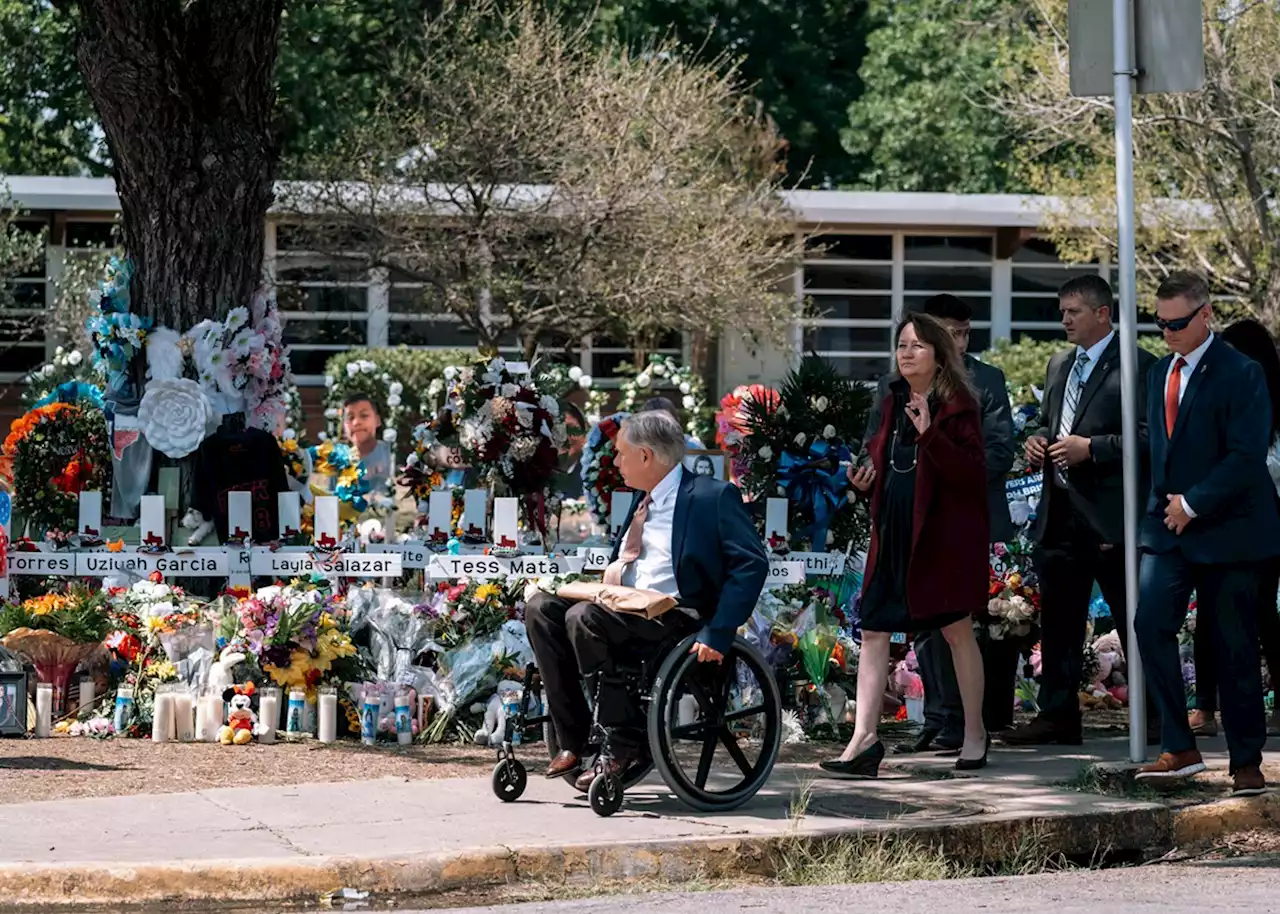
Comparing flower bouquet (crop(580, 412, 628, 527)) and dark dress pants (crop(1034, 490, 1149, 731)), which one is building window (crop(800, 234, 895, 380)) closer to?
flower bouquet (crop(580, 412, 628, 527))

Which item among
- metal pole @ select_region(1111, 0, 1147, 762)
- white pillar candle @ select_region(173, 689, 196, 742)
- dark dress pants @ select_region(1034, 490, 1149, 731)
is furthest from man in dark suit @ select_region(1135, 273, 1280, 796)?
white pillar candle @ select_region(173, 689, 196, 742)

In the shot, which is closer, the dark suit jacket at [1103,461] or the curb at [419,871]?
the curb at [419,871]

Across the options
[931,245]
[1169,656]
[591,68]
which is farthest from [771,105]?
[1169,656]

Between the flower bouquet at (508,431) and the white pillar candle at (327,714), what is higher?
the flower bouquet at (508,431)

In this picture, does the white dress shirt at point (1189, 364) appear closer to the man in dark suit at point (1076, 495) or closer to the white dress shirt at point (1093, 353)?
the man in dark suit at point (1076, 495)

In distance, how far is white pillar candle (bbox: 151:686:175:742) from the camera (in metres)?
8.82

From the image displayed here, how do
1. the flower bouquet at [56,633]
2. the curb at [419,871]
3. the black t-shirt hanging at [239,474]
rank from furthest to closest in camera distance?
the black t-shirt hanging at [239,474] → the flower bouquet at [56,633] → the curb at [419,871]

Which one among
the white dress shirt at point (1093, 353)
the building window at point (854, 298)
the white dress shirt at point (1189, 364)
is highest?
the building window at point (854, 298)

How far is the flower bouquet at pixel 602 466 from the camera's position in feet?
35.9

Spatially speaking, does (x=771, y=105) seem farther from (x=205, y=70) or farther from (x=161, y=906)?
(x=161, y=906)

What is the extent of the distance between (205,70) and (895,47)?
28.4 m

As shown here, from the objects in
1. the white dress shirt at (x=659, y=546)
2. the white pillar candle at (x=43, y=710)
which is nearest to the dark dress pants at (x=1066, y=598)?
the white dress shirt at (x=659, y=546)

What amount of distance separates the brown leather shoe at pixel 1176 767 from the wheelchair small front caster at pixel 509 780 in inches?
93.7

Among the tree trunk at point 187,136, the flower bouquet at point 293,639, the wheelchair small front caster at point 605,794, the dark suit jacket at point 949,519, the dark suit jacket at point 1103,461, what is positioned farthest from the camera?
the tree trunk at point 187,136
